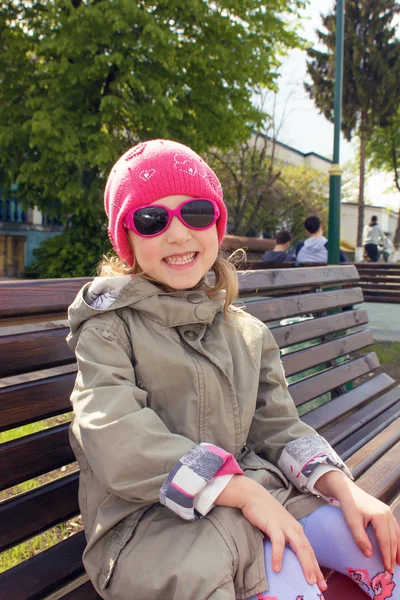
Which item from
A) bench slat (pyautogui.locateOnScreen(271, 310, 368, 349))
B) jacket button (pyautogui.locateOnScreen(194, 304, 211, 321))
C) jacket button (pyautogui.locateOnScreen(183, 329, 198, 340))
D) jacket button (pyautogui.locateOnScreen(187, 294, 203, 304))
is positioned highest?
jacket button (pyautogui.locateOnScreen(187, 294, 203, 304))

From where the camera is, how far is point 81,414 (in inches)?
53.2

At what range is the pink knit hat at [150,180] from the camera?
1551mm

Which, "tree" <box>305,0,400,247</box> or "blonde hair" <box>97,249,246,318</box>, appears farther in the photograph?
"tree" <box>305,0,400,247</box>

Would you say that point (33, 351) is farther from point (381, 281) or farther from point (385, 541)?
point (381, 281)

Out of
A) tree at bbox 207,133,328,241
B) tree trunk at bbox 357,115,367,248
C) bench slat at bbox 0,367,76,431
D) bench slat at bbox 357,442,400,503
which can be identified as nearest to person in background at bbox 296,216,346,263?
bench slat at bbox 357,442,400,503

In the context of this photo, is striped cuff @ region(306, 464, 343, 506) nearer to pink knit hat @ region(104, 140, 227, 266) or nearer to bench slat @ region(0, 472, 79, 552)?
bench slat @ region(0, 472, 79, 552)

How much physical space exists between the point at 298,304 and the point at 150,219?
1.40 metres

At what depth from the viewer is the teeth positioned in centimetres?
161

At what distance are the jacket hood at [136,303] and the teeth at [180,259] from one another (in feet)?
0.27

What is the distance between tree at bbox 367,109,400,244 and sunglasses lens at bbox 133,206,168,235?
25.9 m

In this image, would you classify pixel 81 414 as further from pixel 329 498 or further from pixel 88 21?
pixel 88 21

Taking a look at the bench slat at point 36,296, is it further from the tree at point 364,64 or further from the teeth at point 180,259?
the tree at point 364,64

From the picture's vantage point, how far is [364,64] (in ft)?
75.0

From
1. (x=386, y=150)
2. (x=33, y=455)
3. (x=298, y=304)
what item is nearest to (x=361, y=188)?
(x=386, y=150)
